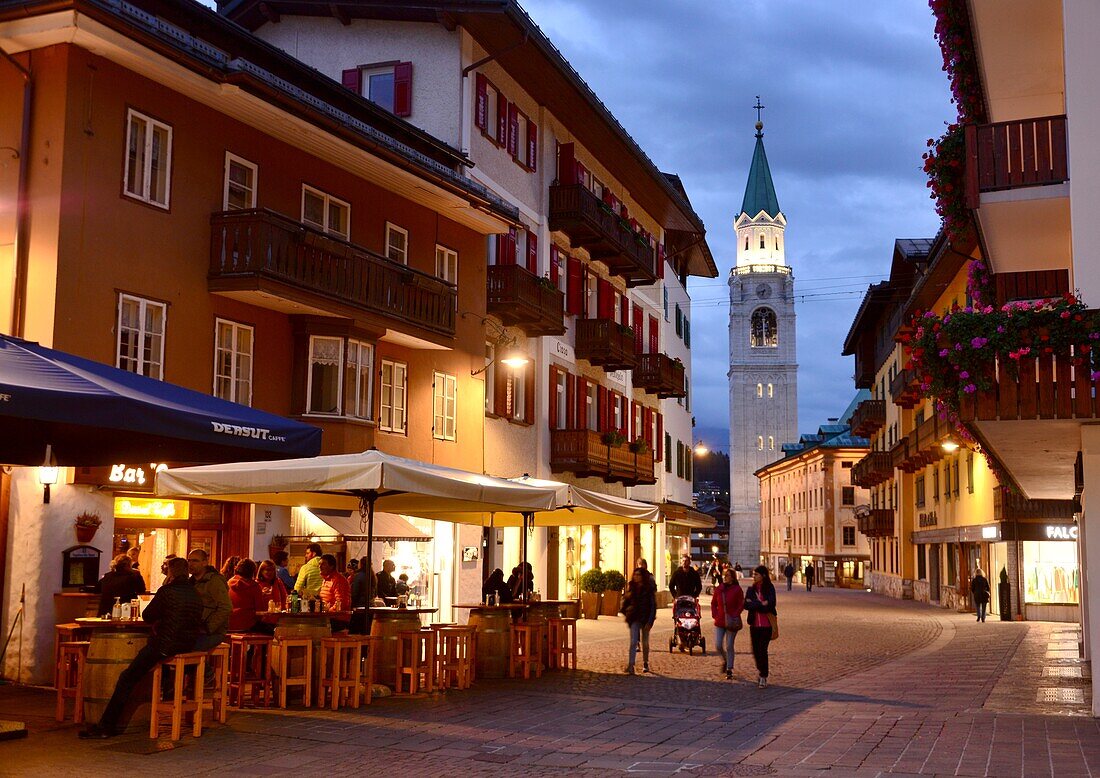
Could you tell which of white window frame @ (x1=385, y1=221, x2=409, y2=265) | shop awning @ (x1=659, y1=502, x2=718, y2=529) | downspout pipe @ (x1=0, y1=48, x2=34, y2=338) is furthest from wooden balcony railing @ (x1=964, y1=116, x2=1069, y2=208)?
shop awning @ (x1=659, y1=502, x2=718, y2=529)

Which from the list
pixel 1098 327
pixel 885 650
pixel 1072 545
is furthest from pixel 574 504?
pixel 1072 545

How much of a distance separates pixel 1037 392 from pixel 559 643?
30.4ft

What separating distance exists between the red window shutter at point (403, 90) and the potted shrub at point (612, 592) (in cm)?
1512

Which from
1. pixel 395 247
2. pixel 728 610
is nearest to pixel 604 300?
pixel 395 247

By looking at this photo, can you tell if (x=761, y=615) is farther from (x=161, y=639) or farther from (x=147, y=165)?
(x=147, y=165)

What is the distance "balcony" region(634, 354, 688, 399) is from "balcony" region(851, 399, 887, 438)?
26.4 m

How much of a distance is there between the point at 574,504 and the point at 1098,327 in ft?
24.7

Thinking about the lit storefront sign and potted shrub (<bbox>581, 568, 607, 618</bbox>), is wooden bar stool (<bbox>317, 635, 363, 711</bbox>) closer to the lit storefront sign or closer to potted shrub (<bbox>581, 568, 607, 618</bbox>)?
the lit storefront sign

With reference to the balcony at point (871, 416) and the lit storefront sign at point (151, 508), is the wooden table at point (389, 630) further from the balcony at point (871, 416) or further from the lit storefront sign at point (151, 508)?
the balcony at point (871, 416)

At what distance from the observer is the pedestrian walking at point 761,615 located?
1792cm

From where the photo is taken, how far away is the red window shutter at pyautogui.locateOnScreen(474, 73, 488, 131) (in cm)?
2928

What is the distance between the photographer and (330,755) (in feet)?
36.9

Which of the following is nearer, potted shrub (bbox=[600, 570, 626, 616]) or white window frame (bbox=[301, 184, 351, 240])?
white window frame (bbox=[301, 184, 351, 240])

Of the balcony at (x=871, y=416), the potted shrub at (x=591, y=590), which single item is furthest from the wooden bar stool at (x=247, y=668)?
the balcony at (x=871, y=416)
